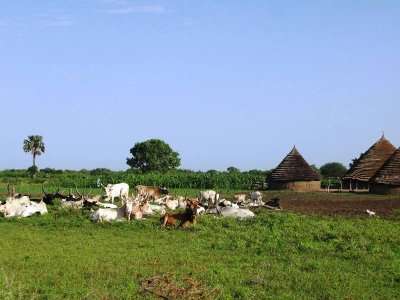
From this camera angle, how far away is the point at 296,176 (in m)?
52.9

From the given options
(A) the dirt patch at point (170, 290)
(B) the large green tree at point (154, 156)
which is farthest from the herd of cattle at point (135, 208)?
(B) the large green tree at point (154, 156)

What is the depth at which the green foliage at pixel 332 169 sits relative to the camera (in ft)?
285

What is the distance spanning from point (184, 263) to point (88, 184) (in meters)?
45.8

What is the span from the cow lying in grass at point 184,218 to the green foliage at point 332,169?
222 ft

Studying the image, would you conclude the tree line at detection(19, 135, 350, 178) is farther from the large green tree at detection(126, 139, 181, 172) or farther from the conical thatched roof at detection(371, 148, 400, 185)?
the conical thatched roof at detection(371, 148, 400, 185)

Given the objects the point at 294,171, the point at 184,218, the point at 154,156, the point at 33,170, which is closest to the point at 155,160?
the point at 154,156

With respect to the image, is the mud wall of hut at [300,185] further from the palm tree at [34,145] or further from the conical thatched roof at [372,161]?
the palm tree at [34,145]

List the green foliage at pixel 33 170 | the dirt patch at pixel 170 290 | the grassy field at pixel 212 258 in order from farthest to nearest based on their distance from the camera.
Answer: the green foliage at pixel 33 170 → the grassy field at pixel 212 258 → the dirt patch at pixel 170 290

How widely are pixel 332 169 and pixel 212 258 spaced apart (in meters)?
76.0

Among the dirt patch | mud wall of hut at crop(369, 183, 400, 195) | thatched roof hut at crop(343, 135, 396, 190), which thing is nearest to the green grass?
the dirt patch

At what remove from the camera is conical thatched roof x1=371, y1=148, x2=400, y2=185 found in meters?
46.5

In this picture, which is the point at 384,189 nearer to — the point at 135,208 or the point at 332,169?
the point at 135,208

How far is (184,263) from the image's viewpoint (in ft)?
45.0

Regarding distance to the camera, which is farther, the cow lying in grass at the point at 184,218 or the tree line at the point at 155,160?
the tree line at the point at 155,160
